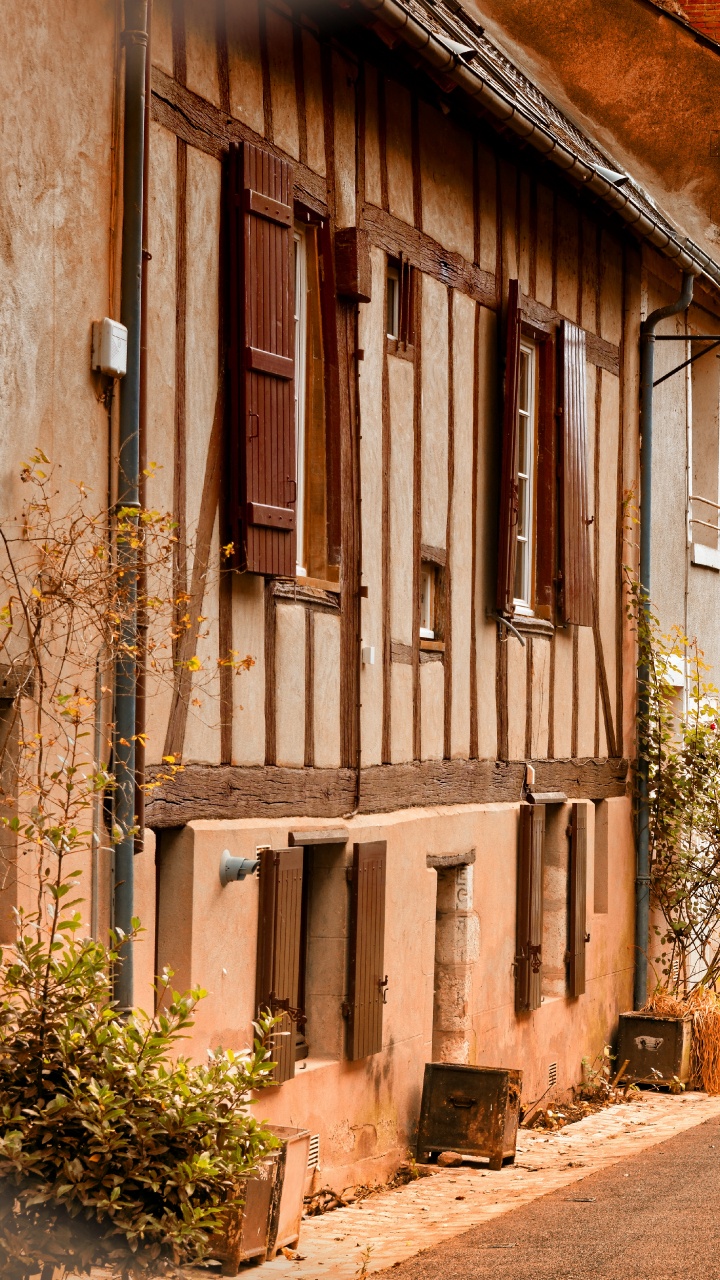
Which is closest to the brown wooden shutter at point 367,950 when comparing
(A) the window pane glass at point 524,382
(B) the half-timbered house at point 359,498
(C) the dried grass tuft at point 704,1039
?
(B) the half-timbered house at point 359,498

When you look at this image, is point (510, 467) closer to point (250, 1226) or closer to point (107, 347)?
point (107, 347)

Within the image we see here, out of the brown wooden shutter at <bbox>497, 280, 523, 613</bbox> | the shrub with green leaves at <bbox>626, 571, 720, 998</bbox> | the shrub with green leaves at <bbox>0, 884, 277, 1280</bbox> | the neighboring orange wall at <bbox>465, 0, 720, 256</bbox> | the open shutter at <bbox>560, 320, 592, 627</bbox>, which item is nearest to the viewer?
the shrub with green leaves at <bbox>0, 884, 277, 1280</bbox>

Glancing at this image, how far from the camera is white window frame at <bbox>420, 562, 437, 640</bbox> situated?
8.97m

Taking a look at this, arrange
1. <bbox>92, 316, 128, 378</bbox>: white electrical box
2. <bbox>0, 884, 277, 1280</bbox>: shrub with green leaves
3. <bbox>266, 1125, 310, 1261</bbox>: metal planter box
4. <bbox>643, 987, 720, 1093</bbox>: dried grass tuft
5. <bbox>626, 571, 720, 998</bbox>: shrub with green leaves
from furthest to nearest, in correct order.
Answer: <bbox>626, 571, 720, 998</bbox>: shrub with green leaves
<bbox>643, 987, 720, 1093</bbox>: dried grass tuft
<bbox>266, 1125, 310, 1261</bbox>: metal planter box
<bbox>92, 316, 128, 378</bbox>: white electrical box
<bbox>0, 884, 277, 1280</bbox>: shrub with green leaves

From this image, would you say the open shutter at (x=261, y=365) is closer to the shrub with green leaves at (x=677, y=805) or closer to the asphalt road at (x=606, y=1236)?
the asphalt road at (x=606, y=1236)

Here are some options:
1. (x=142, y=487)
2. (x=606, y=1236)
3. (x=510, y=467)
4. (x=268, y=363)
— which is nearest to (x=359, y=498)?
(x=268, y=363)

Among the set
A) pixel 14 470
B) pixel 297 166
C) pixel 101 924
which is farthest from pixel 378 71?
pixel 101 924

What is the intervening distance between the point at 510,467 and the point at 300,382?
7.10 feet

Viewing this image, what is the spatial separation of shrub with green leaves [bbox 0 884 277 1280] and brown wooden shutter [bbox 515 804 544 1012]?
5212mm

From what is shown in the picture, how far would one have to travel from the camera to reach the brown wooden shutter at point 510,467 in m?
9.54

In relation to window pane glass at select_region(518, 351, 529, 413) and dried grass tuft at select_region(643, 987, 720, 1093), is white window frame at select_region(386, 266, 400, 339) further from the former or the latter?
dried grass tuft at select_region(643, 987, 720, 1093)

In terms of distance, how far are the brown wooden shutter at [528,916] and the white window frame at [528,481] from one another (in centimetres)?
120

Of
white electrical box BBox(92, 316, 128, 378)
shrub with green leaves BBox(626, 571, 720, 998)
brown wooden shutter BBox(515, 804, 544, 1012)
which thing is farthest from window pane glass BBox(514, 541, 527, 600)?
white electrical box BBox(92, 316, 128, 378)

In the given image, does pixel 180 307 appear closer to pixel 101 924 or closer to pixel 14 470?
pixel 14 470
